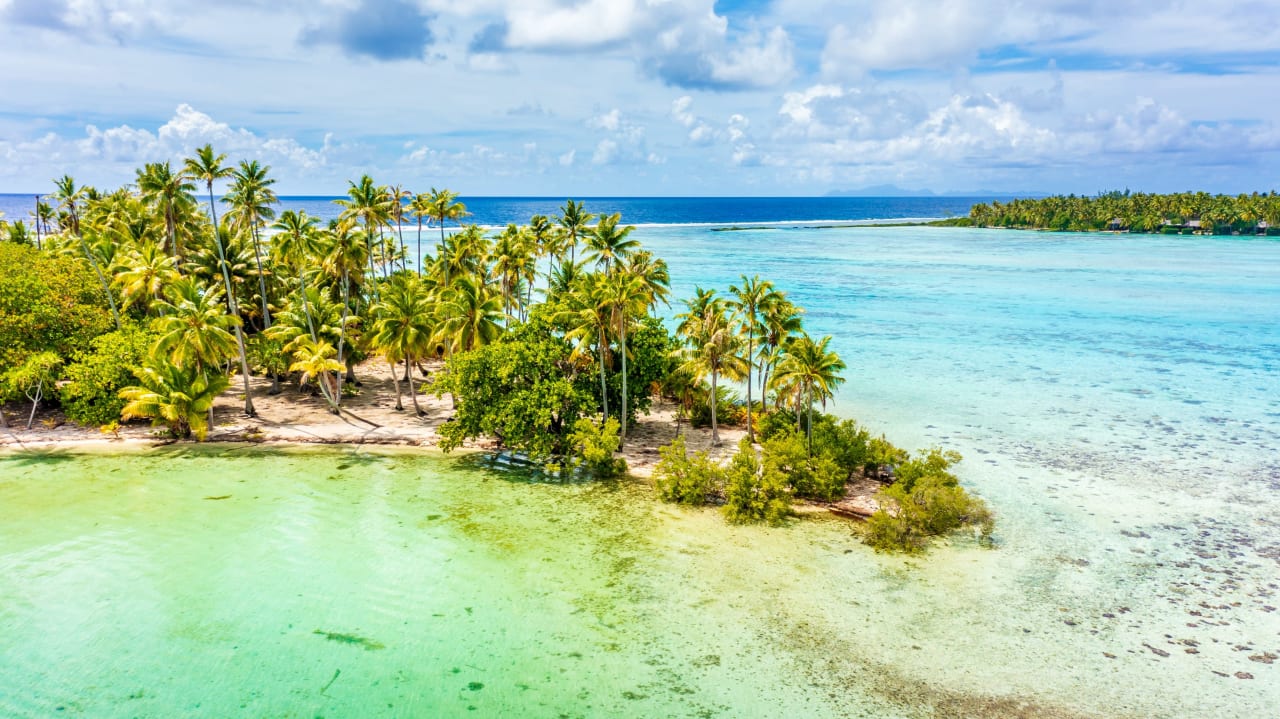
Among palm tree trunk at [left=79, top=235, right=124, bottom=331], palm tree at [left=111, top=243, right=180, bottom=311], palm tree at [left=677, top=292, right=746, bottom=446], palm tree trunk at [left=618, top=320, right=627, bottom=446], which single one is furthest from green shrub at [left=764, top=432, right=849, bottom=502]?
palm tree trunk at [left=79, top=235, right=124, bottom=331]

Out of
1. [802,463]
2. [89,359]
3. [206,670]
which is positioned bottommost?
[206,670]

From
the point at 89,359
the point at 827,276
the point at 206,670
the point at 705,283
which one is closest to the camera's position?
the point at 206,670

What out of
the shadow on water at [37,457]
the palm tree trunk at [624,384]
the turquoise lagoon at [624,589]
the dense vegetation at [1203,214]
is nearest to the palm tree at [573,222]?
the palm tree trunk at [624,384]

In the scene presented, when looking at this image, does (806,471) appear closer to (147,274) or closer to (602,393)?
(602,393)

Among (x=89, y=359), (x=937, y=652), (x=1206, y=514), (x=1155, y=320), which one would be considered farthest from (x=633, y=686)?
(x=1155, y=320)

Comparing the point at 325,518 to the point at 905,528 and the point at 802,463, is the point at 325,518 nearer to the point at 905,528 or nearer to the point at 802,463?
the point at 802,463

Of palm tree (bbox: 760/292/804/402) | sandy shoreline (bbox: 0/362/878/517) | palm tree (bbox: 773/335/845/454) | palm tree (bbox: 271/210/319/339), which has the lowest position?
sandy shoreline (bbox: 0/362/878/517)

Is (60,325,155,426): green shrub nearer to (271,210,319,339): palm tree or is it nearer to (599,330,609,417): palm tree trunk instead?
(271,210,319,339): palm tree
